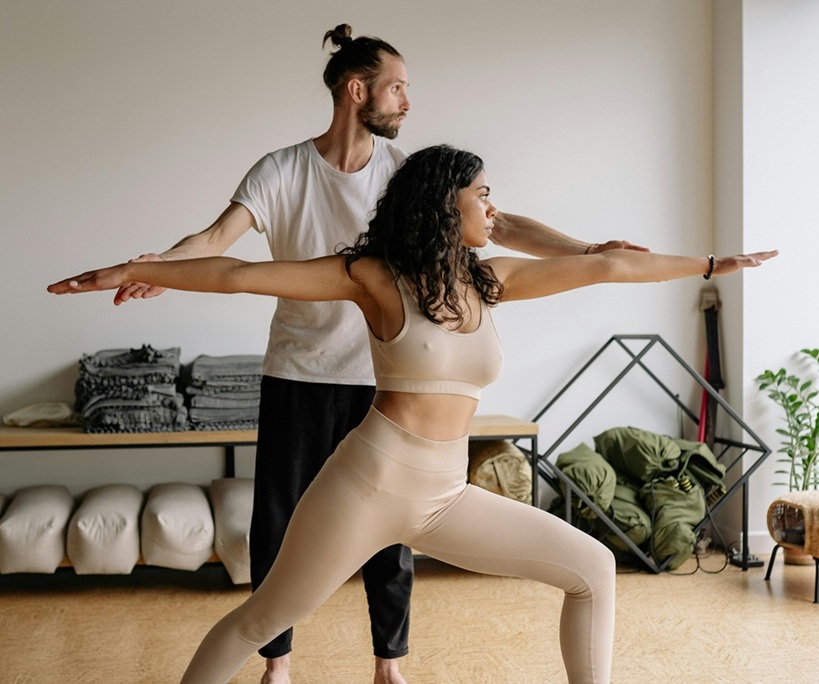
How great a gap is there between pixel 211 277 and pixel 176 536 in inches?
81.3

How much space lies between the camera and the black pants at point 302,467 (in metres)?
2.85

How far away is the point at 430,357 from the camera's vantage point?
6.92 feet

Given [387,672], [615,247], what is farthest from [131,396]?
[615,247]

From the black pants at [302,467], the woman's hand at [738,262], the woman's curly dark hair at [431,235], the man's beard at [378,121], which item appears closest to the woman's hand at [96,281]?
the woman's curly dark hair at [431,235]

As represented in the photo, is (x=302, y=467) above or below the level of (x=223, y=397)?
below

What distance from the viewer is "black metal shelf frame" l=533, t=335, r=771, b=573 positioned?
4.29m

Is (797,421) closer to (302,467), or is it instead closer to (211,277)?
(302,467)

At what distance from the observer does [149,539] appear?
12.9ft

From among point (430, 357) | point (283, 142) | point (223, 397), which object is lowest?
point (223, 397)

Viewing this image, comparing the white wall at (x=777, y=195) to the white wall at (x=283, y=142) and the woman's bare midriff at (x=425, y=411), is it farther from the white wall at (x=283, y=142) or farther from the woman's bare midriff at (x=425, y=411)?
the woman's bare midriff at (x=425, y=411)

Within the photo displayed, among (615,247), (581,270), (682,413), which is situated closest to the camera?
(581,270)

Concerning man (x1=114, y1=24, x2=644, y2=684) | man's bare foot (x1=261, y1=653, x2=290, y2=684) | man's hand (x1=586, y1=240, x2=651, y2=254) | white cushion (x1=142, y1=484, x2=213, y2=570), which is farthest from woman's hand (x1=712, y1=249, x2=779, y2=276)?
white cushion (x1=142, y1=484, x2=213, y2=570)

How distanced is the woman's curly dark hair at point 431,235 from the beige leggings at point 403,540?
296mm

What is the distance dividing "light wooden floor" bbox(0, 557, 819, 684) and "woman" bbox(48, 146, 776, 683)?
984mm
